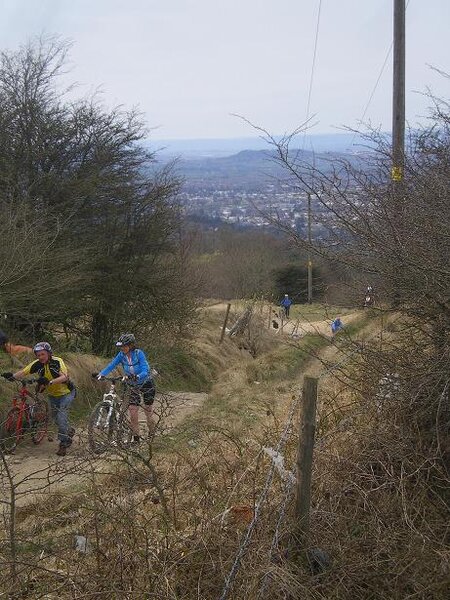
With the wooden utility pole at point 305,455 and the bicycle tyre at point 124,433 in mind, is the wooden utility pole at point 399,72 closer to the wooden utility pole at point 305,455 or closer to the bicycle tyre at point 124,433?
the wooden utility pole at point 305,455

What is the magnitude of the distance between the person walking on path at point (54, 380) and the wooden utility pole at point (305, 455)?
507 cm

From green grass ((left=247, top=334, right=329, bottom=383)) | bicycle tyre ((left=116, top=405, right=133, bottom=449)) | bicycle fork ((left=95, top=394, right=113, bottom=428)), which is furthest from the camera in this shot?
green grass ((left=247, top=334, right=329, bottom=383))

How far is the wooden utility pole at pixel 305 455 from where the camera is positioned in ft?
12.0

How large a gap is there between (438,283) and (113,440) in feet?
Answer: 8.75

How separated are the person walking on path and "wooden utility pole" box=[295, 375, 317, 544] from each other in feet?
16.6

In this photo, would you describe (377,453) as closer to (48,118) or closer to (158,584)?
(158,584)

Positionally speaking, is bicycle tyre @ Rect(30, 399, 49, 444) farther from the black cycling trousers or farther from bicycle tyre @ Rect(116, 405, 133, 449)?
bicycle tyre @ Rect(116, 405, 133, 449)

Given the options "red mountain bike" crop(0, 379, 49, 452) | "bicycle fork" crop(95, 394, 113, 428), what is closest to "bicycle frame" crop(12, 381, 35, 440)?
"red mountain bike" crop(0, 379, 49, 452)

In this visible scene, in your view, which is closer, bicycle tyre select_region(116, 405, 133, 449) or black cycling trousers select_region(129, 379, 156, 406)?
bicycle tyre select_region(116, 405, 133, 449)

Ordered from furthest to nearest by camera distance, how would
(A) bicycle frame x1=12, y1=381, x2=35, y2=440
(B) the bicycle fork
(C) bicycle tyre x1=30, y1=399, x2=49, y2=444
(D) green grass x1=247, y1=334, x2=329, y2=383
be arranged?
(D) green grass x1=247, y1=334, x2=329, y2=383 < (C) bicycle tyre x1=30, y1=399, x2=49, y2=444 < (A) bicycle frame x1=12, y1=381, x2=35, y2=440 < (B) the bicycle fork

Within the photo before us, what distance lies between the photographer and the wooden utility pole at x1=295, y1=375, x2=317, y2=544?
367 centimetres

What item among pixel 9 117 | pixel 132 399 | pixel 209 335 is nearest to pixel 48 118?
pixel 9 117

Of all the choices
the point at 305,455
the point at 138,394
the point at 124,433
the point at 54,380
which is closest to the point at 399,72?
the point at 54,380

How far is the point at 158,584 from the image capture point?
3406 millimetres
